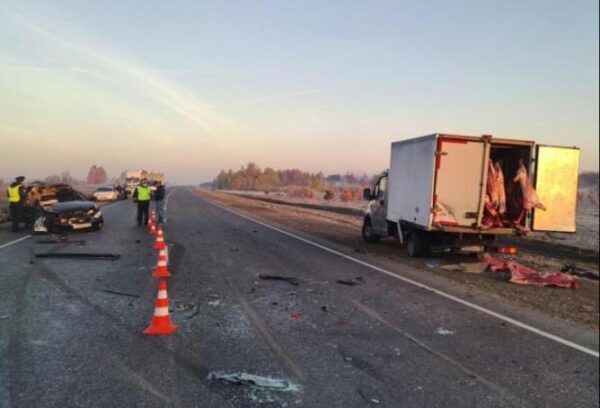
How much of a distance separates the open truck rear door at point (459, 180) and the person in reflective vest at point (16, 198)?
1371cm

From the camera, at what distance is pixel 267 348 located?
17.9 ft

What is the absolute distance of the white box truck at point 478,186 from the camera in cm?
1164

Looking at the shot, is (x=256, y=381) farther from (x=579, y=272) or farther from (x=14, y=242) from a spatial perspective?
(x=14, y=242)

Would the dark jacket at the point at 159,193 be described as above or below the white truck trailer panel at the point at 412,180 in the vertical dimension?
below

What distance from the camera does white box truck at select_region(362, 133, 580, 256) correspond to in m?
11.6

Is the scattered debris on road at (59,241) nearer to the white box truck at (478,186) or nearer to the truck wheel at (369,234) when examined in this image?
the truck wheel at (369,234)

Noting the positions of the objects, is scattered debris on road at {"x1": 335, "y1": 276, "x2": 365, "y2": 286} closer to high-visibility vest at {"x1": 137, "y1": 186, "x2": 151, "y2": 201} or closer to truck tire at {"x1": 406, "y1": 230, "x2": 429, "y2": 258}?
truck tire at {"x1": 406, "y1": 230, "x2": 429, "y2": 258}

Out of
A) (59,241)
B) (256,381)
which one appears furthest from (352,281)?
(59,241)

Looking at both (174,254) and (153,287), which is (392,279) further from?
(174,254)

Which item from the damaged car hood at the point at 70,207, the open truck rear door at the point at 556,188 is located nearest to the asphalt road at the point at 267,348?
the open truck rear door at the point at 556,188

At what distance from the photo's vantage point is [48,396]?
408 cm

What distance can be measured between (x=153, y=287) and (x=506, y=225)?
27.7 feet

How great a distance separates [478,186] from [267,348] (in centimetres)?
811

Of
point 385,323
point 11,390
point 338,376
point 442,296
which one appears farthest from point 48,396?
point 442,296
